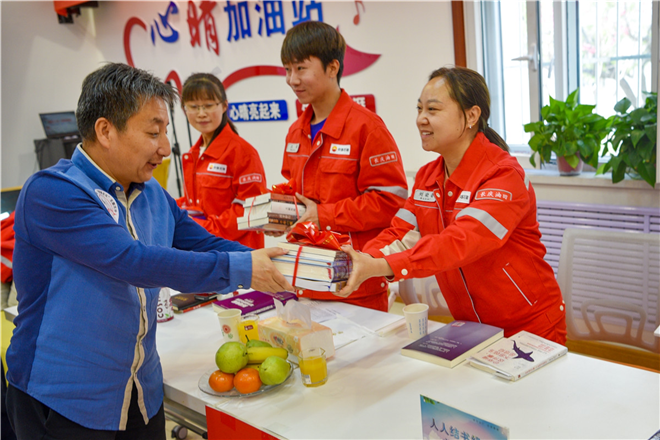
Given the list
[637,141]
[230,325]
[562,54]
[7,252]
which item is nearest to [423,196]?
[230,325]

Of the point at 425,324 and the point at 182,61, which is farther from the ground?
the point at 182,61

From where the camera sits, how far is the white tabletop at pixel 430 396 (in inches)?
54.9

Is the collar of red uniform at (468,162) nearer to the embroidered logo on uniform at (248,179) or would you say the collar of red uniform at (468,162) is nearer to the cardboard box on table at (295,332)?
the cardboard box on table at (295,332)

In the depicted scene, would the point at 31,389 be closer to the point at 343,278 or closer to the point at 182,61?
the point at 343,278

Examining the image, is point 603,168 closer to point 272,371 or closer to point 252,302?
point 252,302

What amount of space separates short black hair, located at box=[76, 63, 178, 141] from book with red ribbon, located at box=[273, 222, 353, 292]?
1.80ft

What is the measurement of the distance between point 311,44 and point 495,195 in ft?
3.50

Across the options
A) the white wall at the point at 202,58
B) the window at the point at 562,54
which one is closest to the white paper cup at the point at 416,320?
the window at the point at 562,54

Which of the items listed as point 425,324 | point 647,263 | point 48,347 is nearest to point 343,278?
point 425,324

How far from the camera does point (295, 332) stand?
5.82ft

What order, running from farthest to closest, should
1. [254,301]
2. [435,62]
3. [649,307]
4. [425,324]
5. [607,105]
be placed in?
[435,62] < [607,105] < [649,307] < [254,301] < [425,324]

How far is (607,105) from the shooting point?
3820 millimetres

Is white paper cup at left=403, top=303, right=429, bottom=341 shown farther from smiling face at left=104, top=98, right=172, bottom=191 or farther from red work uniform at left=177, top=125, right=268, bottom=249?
red work uniform at left=177, top=125, right=268, bottom=249

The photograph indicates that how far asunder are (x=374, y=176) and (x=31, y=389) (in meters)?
1.46
